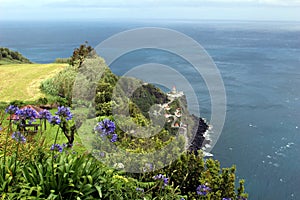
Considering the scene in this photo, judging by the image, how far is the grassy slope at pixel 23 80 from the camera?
1360 cm

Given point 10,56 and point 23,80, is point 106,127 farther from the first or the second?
point 10,56

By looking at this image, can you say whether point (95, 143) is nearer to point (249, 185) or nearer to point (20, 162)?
point (20, 162)

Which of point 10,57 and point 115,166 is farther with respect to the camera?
point 10,57

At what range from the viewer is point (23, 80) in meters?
15.8

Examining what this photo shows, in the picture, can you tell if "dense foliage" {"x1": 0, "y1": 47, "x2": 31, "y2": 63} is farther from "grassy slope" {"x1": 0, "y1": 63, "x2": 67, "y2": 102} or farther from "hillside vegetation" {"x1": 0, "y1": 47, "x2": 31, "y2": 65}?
"grassy slope" {"x1": 0, "y1": 63, "x2": 67, "y2": 102}

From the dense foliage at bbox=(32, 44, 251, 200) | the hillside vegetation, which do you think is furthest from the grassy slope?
the hillside vegetation

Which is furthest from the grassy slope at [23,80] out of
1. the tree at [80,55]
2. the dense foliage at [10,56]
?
the dense foliage at [10,56]

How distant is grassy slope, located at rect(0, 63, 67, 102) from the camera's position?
13.6 meters

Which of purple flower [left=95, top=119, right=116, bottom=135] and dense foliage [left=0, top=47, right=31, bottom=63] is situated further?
dense foliage [left=0, top=47, right=31, bottom=63]

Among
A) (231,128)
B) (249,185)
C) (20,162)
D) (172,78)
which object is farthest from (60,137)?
(172,78)

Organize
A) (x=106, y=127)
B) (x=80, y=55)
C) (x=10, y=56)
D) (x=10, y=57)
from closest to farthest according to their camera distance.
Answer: (x=106, y=127), (x=80, y=55), (x=10, y=57), (x=10, y=56)

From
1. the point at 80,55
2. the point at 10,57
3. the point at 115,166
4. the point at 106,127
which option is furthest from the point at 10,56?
the point at 106,127

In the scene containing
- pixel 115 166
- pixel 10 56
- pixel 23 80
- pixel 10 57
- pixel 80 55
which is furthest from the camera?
pixel 10 56

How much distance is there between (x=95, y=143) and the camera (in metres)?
5.18
